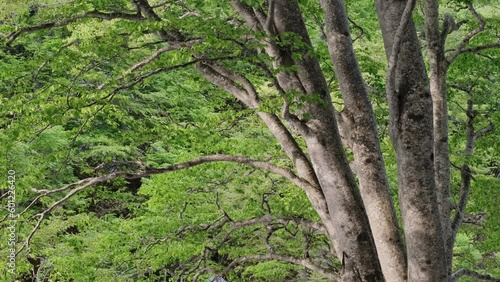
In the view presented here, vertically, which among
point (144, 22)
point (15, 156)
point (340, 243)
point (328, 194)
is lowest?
point (15, 156)

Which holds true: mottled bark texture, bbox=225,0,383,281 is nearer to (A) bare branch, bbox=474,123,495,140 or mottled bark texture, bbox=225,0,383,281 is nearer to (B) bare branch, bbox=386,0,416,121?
(B) bare branch, bbox=386,0,416,121

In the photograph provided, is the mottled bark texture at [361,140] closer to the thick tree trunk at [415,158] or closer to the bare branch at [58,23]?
the thick tree trunk at [415,158]

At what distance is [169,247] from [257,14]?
182 inches

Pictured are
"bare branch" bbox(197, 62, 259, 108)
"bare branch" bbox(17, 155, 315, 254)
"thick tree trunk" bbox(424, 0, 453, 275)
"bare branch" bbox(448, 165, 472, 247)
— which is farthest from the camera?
"bare branch" bbox(448, 165, 472, 247)

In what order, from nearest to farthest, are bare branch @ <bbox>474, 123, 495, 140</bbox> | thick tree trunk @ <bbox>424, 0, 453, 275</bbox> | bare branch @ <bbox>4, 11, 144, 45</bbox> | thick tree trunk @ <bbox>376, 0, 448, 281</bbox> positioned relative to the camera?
thick tree trunk @ <bbox>376, 0, 448, 281</bbox>
thick tree trunk @ <bbox>424, 0, 453, 275</bbox>
bare branch @ <bbox>4, 11, 144, 45</bbox>
bare branch @ <bbox>474, 123, 495, 140</bbox>

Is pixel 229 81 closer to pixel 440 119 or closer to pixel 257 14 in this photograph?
pixel 257 14

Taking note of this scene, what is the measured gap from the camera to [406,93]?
3.98 metres

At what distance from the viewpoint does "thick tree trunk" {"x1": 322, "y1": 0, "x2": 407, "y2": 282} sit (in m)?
4.48

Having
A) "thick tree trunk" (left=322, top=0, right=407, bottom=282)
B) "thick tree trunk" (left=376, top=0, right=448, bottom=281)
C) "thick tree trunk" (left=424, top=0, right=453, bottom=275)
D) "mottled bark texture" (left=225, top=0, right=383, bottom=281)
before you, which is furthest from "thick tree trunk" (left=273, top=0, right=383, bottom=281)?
"thick tree trunk" (left=424, top=0, right=453, bottom=275)

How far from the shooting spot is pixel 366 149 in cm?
470

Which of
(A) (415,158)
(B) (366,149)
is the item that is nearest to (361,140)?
(B) (366,149)

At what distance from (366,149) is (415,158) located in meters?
0.84

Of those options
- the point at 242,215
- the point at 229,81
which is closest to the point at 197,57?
the point at 229,81

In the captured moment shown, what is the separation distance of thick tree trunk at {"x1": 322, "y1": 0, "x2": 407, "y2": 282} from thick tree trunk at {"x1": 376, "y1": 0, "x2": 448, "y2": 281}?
460mm
